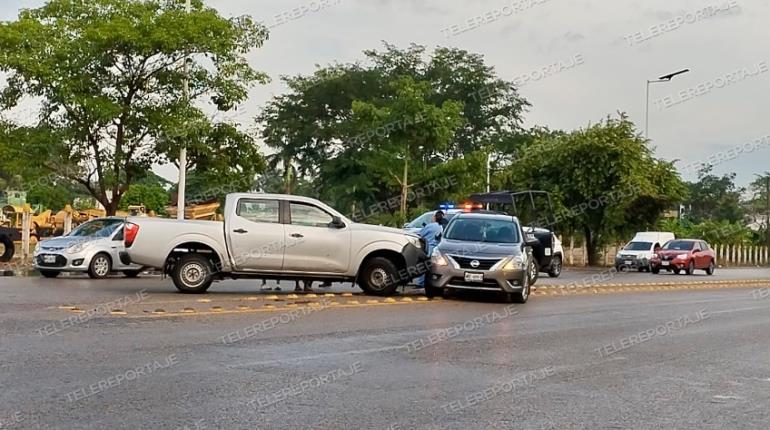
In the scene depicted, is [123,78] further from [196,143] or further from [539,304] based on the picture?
[539,304]

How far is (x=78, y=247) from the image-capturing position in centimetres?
2178

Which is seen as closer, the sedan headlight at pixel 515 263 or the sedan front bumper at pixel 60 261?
the sedan headlight at pixel 515 263

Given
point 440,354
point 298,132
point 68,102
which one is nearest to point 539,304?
point 440,354

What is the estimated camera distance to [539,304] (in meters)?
18.1

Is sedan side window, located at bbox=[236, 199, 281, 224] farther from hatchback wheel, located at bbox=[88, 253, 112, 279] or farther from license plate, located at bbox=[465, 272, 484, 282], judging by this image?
hatchback wheel, located at bbox=[88, 253, 112, 279]

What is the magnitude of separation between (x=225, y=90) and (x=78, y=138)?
4.09 m

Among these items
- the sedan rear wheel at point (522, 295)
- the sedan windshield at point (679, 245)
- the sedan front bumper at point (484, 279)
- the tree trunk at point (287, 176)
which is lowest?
the sedan rear wheel at point (522, 295)

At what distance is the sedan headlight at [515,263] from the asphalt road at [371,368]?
126 centimetres

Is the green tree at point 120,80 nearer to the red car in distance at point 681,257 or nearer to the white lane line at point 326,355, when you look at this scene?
the white lane line at point 326,355

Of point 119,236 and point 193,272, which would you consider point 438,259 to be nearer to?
point 193,272

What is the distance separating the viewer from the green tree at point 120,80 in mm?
24578

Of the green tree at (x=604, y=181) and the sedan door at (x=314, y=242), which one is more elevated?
the green tree at (x=604, y=181)

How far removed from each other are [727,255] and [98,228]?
5443 cm

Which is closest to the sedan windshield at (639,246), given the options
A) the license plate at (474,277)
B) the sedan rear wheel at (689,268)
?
the sedan rear wheel at (689,268)
